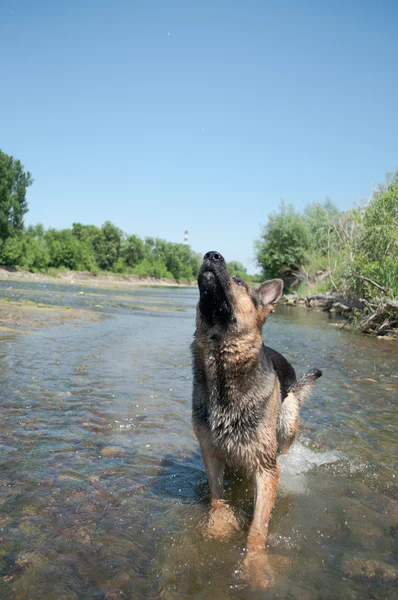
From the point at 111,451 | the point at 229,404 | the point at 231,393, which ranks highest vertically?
the point at 231,393

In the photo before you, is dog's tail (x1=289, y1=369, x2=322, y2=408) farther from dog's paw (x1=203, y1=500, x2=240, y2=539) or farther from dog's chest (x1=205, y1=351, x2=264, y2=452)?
dog's paw (x1=203, y1=500, x2=240, y2=539)

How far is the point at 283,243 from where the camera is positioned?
57281 millimetres

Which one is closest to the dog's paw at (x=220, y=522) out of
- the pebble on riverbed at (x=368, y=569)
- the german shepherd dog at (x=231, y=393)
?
the german shepherd dog at (x=231, y=393)

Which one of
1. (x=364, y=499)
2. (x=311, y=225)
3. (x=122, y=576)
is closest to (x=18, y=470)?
(x=122, y=576)

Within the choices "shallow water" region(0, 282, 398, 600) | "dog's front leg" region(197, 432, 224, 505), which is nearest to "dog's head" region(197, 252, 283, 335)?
"dog's front leg" region(197, 432, 224, 505)

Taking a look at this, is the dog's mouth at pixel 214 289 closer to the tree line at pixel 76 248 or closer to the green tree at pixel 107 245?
the tree line at pixel 76 248

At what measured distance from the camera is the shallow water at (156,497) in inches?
120

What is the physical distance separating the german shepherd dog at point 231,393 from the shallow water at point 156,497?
326mm

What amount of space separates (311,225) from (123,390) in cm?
5501

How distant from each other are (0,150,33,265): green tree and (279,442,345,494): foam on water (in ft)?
229

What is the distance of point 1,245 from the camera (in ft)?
220

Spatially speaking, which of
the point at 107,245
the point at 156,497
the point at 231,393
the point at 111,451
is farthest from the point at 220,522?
the point at 107,245

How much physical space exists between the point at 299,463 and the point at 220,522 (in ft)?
6.70

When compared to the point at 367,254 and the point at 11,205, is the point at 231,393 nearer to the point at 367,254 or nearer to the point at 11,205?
the point at 367,254
